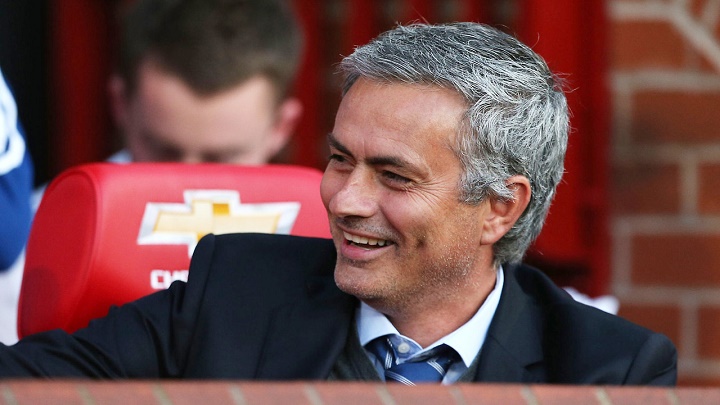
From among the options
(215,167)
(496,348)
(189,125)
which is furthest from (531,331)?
(189,125)

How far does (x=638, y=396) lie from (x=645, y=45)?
2275mm

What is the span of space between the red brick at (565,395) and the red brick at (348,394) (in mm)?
148

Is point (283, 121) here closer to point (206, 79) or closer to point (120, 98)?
point (206, 79)

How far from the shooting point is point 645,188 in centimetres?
331

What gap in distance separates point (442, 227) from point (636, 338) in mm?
336

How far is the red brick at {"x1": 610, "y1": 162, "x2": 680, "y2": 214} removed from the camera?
3.29m

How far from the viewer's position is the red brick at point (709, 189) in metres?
3.26

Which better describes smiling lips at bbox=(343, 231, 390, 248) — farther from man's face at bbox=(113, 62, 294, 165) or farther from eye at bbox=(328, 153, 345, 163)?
man's face at bbox=(113, 62, 294, 165)

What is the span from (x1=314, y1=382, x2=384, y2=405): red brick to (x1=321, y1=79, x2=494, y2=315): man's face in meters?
0.76

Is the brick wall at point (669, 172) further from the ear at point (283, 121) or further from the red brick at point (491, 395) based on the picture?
the red brick at point (491, 395)

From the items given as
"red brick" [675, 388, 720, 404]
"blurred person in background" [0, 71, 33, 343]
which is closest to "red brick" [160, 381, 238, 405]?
"red brick" [675, 388, 720, 404]

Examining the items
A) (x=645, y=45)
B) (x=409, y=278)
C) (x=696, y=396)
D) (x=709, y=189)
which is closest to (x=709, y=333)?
(x=709, y=189)

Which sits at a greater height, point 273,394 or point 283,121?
point 273,394

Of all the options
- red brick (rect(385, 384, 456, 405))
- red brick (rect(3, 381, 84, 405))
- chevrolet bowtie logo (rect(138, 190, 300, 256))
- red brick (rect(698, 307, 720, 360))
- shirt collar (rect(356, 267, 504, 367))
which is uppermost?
red brick (rect(3, 381, 84, 405))
